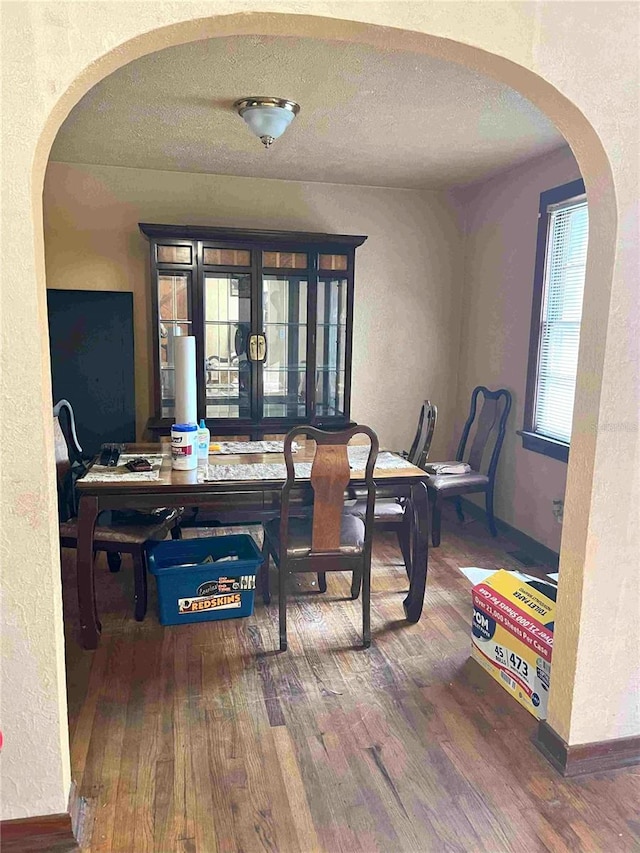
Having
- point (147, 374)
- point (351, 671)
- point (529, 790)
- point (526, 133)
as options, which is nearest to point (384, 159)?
point (526, 133)

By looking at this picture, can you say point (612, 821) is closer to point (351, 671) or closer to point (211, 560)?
point (351, 671)

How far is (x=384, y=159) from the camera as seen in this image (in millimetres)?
3877

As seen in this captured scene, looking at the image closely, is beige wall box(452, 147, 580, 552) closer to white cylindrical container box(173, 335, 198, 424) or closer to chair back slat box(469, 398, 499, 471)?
chair back slat box(469, 398, 499, 471)

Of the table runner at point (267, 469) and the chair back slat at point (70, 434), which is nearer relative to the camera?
the table runner at point (267, 469)

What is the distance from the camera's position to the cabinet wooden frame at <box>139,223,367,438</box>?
409 cm

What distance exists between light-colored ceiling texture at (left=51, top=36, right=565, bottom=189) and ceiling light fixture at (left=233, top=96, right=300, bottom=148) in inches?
2.2

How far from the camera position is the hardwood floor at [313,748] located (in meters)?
1.76

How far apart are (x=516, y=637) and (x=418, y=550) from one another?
2.24ft

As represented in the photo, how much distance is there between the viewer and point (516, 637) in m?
2.35

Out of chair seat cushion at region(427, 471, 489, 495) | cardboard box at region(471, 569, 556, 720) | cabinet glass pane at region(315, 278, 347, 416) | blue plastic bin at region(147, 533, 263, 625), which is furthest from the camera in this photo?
cabinet glass pane at region(315, 278, 347, 416)

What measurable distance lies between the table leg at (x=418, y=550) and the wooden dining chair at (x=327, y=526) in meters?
0.26

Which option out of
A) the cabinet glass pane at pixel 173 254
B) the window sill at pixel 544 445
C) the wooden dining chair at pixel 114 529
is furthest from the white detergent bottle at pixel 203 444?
the window sill at pixel 544 445

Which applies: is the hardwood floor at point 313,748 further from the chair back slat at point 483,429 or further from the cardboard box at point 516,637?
the chair back slat at point 483,429

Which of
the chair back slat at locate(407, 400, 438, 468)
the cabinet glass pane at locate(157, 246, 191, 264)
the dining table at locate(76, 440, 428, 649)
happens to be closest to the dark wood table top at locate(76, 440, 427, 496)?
the dining table at locate(76, 440, 428, 649)
